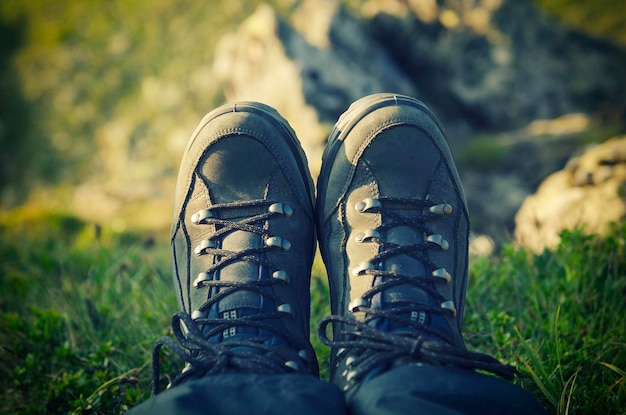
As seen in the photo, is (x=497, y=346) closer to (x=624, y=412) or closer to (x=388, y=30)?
(x=624, y=412)

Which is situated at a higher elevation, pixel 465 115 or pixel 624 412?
pixel 465 115

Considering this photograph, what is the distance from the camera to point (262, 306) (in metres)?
1.75

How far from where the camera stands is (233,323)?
1663mm

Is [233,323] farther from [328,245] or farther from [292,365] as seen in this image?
[328,245]

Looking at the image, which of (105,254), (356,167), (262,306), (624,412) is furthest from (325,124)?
(624,412)

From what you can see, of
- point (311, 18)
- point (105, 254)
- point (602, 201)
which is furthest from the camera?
point (311, 18)

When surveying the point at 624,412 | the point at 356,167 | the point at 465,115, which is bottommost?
the point at 624,412

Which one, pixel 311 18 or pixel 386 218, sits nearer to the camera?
pixel 386 218

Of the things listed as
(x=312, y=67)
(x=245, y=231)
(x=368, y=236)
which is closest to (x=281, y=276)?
(x=245, y=231)

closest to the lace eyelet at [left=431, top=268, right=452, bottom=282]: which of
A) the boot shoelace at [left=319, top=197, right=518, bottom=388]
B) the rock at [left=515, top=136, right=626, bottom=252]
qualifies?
the boot shoelace at [left=319, top=197, right=518, bottom=388]

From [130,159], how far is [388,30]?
13.9 ft

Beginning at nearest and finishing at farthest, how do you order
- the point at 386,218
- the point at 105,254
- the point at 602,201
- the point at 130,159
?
the point at 386,218 → the point at 602,201 → the point at 105,254 → the point at 130,159

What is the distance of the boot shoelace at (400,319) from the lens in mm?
1385

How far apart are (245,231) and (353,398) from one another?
0.82 meters
